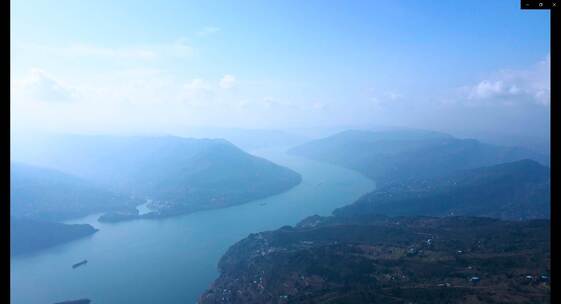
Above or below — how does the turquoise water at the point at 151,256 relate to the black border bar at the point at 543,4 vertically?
below

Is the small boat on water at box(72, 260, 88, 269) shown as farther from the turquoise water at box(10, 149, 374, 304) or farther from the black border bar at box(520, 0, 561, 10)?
the black border bar at box(520, 0, 561, 10)

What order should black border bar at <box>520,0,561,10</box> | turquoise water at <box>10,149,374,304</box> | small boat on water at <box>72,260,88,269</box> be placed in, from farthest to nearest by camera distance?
small boat on water at <box>72,260,88,269</box>, turquoise water at <box>10,149,374,304</box>, black border bar at <box>520,0,561,10</box>

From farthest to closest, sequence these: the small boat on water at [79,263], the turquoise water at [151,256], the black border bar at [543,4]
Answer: the small boat on water at [79,263] < the turquoise water at [151,256] < the black border bar at [543,4]

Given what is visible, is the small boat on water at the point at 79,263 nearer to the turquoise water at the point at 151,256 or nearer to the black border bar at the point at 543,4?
the turquoise water at the point at 151,256

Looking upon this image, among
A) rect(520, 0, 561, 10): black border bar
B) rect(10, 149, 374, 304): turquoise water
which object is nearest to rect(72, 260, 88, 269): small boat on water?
rect(10, 149, 374, 304): turquoise water

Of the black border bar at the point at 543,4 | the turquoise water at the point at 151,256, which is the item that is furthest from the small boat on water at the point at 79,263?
the black border bar at the point at 543,4

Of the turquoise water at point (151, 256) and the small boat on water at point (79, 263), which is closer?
the turquoise water at point (151, 256)

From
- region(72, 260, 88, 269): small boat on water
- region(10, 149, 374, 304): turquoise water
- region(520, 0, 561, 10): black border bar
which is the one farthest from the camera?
region(72, 260, 88, 269): small boat on water

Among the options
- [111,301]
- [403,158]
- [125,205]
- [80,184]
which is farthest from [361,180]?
[111,301]
